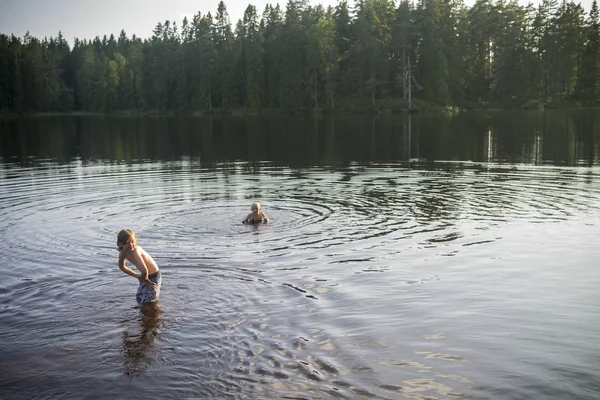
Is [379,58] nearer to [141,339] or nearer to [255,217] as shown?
[255,217]

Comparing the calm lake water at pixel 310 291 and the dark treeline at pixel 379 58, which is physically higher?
the dark treeline at pixel 379 58

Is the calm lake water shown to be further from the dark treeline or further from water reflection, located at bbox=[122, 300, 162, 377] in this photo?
the dark treeline

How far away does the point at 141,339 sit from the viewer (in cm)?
1078

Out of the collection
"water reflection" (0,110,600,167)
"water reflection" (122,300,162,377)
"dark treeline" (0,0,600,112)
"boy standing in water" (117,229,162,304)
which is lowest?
"water reflection" (122,300,162,377)

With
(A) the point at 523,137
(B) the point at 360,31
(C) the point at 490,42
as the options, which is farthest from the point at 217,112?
(A) the point at 523,137

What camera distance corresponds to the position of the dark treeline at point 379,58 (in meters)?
123

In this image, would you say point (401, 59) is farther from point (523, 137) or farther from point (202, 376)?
point (202, 376)

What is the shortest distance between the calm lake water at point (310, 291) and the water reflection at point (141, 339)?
0.05 m

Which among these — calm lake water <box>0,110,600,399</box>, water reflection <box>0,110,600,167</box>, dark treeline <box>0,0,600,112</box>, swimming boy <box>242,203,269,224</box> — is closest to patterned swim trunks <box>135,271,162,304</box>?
calm lake water <box>0,110,600,399</box>

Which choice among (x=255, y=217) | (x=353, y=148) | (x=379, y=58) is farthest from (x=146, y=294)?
(x=379, y=58)

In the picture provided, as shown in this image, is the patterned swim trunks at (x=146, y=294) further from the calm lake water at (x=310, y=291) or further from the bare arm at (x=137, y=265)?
the calm lake water at (x=310, y=291)

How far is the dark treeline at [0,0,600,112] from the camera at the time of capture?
12306 cm

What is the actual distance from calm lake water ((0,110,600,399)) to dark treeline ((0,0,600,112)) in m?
98.1

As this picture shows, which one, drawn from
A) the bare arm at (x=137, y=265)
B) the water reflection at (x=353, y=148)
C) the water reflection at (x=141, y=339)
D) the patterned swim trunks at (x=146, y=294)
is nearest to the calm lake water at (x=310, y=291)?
the water reflection at (x=141, y=339)
